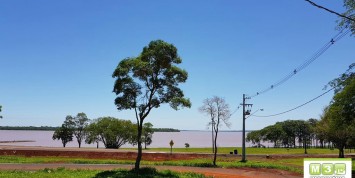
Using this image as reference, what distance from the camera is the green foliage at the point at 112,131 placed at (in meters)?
90.0

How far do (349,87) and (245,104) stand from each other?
21499mm

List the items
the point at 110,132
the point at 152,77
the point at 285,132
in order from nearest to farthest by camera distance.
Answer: the point at 152,77, the point at 110,132, the point at 285,132

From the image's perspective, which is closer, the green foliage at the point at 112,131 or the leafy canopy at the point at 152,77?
the leafy canopy at the point at 152,77

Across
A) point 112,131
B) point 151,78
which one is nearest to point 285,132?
point 112,131

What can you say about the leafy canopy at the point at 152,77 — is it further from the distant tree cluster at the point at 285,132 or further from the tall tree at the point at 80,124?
the distant tree cluster at the point at 285,132


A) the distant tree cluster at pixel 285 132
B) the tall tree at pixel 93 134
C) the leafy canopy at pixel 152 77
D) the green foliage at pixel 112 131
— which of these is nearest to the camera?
the leafy canopy at pixel 152 77

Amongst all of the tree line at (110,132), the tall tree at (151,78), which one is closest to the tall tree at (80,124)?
the tree line at (110,132)

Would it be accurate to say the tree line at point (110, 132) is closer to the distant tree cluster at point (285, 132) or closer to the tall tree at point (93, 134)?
the tall tree at point (93, 134)

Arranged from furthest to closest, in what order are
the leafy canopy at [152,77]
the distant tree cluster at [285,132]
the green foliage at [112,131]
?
the distant tree cluster at [285,132] < the green foliage at [112,131] < the leafy canopy at [152,77]

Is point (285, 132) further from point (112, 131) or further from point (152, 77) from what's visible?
point (152, 77)

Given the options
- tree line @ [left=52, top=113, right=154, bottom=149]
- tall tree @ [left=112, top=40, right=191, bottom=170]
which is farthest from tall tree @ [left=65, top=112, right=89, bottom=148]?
tall tree @ [left=112, top=40, right=191, bottom=170]

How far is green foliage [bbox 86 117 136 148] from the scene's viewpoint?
90.0 m

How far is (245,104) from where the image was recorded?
52.3m

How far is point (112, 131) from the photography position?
90000mm
